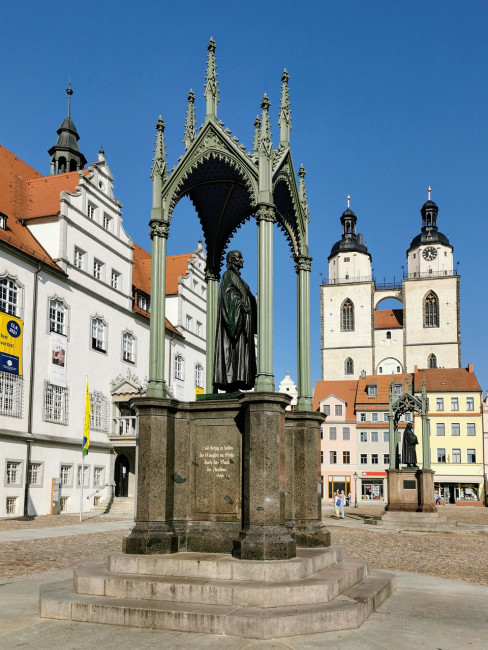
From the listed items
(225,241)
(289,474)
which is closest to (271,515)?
(289,474)

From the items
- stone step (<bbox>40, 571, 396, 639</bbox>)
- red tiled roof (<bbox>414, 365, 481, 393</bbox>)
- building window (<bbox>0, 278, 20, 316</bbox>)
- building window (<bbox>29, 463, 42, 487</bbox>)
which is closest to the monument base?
stone step (<bbox>40, 571, 396, 639</bbox>)

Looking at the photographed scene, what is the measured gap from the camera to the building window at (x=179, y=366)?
49109mm

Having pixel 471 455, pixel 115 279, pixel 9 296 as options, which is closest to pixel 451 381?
pixel 471 455

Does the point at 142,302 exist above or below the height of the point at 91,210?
below

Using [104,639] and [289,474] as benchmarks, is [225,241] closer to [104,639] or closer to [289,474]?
[289,474]

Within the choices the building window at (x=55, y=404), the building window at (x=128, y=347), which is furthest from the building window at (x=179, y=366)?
the building window at (x=55, y=404)

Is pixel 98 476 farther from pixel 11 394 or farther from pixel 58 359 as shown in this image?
pixel 11 394

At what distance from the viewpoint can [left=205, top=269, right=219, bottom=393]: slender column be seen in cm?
1102

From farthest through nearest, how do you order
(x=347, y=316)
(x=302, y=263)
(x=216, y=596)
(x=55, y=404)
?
(x=347, y=316) → (x=55, y=404) → (x=302, y=263) → (x=216, y=596)

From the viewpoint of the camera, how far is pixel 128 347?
42.9 metres

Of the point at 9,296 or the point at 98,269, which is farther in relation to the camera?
the point at 98,269

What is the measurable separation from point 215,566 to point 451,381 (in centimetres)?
6617

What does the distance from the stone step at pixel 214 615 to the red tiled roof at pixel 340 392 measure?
64711mm

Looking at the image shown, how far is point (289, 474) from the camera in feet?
33.3
